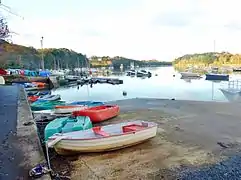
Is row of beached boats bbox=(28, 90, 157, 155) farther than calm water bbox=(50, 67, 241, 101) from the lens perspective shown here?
No

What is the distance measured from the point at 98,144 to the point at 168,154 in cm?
199

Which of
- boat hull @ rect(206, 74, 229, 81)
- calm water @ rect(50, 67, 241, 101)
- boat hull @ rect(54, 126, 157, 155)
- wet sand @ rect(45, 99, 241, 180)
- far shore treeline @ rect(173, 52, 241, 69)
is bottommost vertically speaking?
calm water @ rect(50, 67, 241, 101)

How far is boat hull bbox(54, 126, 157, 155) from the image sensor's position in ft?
22.1

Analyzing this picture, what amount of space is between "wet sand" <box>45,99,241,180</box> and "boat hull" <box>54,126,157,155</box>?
0.18 meters

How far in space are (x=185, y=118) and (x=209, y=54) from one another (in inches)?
4612

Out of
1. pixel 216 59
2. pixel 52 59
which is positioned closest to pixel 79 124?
pixel 52 59

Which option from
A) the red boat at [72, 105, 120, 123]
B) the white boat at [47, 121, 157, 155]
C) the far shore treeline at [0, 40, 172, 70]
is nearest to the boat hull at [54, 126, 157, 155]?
the white boat at [47, 121, 157, 155]

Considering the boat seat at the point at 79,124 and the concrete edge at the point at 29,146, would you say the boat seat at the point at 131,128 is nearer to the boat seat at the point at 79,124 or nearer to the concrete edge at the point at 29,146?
the boat seat at the point at 79,124

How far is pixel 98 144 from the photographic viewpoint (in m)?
6.89

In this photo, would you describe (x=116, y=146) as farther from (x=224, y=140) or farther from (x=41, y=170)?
(x=224, y=140)

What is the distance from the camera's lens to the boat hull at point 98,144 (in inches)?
265

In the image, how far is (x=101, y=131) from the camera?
25.3 feet

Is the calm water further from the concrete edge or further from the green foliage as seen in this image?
the green foliage

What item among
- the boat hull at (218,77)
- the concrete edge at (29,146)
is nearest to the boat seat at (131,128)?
the concrete edge at (29,146)
